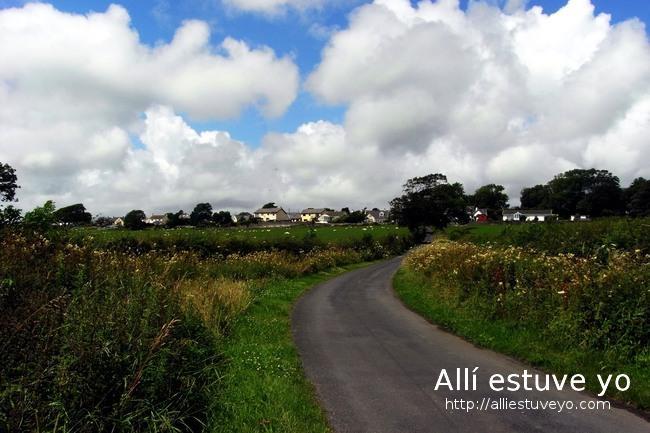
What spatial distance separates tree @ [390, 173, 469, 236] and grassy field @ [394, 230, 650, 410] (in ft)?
189

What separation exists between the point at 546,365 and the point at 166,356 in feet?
21.3

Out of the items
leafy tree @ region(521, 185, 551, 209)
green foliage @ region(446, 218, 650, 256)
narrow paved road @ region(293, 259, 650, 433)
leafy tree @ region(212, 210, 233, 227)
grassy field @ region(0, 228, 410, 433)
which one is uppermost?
leafy tree @ region(521, 185, 551, 209)

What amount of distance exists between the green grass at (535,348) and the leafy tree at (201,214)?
14009 centimetres

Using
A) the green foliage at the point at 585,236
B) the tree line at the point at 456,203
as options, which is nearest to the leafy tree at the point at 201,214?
the tree line at the point at 456,203

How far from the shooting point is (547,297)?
10555 millimetres

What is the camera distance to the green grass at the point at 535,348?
737 centimetres

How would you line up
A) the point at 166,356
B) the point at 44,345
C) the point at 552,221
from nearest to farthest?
the point at 44,345, the point at 166,356, the point at 552,221

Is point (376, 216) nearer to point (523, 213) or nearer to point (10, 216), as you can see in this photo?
point (523, 213)

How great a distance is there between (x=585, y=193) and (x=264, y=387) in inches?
5718

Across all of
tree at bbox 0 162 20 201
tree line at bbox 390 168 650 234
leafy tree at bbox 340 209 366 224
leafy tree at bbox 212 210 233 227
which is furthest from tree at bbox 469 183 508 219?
tree at bbox 0 162 20 201

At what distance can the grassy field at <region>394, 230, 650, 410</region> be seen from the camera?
8156mm

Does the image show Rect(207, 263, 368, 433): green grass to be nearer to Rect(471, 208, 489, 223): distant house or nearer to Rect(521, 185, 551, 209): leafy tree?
Rect(471, 208, 489, 223): distant house

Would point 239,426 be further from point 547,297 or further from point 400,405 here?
point 547,297

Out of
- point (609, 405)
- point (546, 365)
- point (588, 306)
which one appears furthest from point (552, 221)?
point (609, 405)
